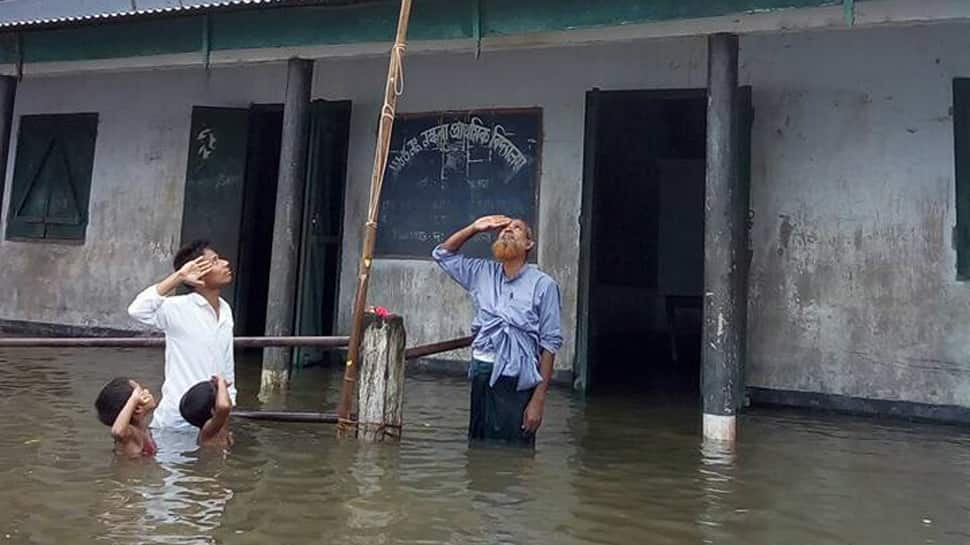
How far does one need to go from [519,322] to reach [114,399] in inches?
87.8

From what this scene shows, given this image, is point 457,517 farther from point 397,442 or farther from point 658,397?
point 658,397

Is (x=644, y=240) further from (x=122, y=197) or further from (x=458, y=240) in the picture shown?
(x=458, y=240)

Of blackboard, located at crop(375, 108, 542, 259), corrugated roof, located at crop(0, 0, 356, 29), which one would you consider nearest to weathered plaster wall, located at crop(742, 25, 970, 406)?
blackboard, located at crop(375, 108, 542, 259)

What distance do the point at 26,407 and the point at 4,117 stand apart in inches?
219

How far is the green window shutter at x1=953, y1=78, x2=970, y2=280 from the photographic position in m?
7.73

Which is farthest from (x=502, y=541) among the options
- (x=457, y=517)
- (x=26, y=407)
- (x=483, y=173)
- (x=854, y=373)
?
(x=483, y=173)

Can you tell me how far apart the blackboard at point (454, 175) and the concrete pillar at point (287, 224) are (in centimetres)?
150

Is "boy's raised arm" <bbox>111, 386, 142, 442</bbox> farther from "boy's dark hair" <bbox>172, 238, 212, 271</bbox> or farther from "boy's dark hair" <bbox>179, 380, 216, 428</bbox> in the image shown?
"boy's dark hair" <bbox>172, 238, 212, 271</bbox>

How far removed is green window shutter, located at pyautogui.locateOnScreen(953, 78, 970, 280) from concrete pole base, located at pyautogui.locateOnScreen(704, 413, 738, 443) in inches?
104

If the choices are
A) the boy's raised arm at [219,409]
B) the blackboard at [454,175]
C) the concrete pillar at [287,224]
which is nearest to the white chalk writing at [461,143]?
the blackboard at [454,175]

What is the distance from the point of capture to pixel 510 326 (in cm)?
550

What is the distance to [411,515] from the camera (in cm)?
436

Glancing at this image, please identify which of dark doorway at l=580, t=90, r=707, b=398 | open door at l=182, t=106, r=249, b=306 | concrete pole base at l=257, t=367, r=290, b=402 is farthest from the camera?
open door at l=182, t=106, r=249, b=306

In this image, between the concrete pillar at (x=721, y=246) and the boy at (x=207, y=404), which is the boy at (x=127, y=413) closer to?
the boy at (x=207, y=404)
